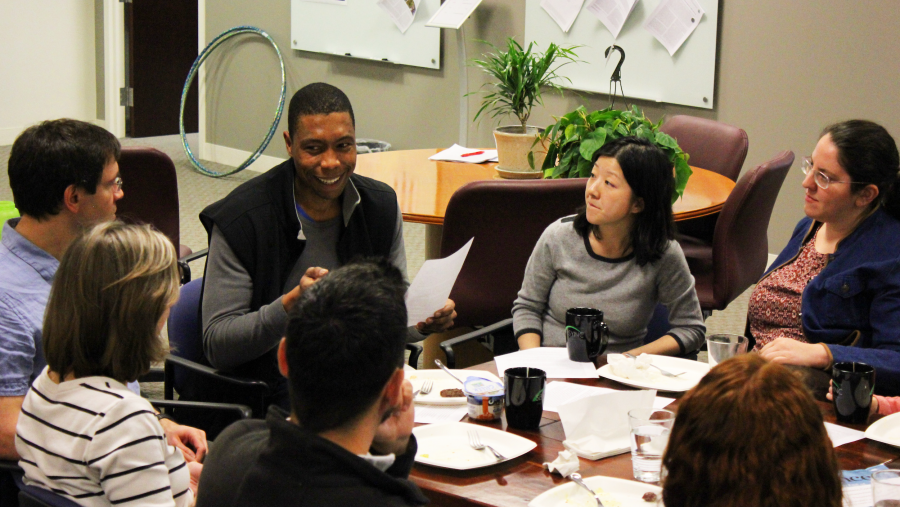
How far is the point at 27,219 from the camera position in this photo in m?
1.77

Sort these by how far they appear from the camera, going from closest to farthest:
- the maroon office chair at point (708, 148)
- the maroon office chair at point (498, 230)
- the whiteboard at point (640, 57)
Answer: the maroon office chair at point (498, 230)
the maroon office chair at point (708, 148)
the whiteboard at point (640, 57)

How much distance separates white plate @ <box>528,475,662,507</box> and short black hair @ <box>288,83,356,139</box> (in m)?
1.06

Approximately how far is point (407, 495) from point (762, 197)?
2427mm

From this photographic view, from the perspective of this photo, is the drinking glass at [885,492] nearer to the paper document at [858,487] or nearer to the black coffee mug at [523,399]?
the paper document at [858,487]

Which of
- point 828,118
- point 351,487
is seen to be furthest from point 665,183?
point 828,118

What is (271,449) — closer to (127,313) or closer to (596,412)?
(127,313)

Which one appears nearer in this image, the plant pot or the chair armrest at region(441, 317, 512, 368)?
the chair armrest at region(441, 317, 512, 368)

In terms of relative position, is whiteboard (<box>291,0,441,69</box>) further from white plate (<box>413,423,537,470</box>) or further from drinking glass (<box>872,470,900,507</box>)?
drinking glass (<box>872,470,900,507</box>)

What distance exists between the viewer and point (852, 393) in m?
1.59

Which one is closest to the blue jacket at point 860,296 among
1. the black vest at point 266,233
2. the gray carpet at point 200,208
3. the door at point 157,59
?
the black vest at point 266,233

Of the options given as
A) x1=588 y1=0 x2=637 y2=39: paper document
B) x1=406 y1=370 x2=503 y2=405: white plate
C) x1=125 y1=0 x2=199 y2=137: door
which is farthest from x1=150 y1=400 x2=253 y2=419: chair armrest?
x1=125 y1=0 x2=199 y2=137: door

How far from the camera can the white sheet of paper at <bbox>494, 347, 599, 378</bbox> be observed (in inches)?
72.4

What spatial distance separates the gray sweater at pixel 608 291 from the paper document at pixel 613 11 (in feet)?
9.99

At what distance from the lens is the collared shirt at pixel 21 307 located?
1594 millimetres
